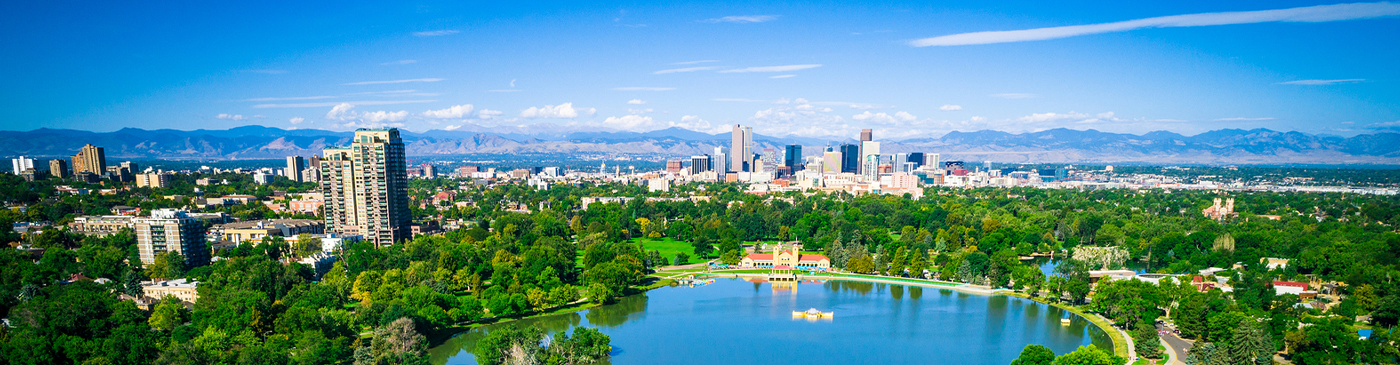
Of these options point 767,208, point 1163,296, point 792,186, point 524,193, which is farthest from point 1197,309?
point 792,186

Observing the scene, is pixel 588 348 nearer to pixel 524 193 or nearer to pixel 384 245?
pixel 384 245

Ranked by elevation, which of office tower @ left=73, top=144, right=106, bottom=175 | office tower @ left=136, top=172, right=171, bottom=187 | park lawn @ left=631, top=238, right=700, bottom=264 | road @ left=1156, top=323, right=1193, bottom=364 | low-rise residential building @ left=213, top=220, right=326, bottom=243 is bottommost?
park lawn @ left=631, top=238, right=700, bottom=264

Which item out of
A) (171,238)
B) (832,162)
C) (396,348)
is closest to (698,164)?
(832,162)

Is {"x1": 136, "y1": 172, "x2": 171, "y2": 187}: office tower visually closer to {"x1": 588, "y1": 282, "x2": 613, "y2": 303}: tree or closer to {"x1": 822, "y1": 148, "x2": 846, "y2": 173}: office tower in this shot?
{"x1": 588, "y1": 282, "x2": 613, "y2": 303}: tree

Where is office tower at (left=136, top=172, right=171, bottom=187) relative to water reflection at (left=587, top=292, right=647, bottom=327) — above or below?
above

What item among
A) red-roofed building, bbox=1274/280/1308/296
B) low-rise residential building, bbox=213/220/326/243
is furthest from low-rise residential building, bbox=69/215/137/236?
red-roofed building, bbox=1274/280/1308/296

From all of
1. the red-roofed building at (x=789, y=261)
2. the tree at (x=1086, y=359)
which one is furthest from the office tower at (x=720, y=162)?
the tree at (x=1086, y=359)
